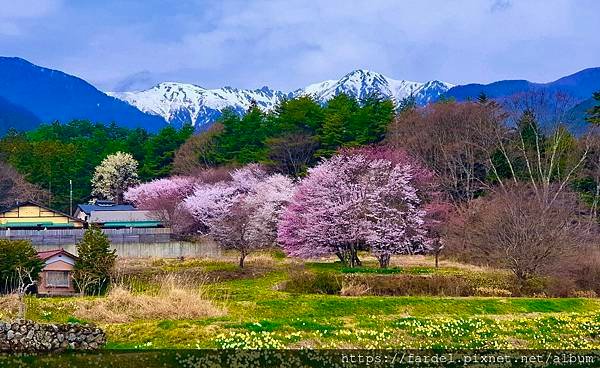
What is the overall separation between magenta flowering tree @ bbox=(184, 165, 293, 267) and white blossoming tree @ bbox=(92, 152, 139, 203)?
1941 cm

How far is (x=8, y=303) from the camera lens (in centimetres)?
2073

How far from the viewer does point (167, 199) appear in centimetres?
5725

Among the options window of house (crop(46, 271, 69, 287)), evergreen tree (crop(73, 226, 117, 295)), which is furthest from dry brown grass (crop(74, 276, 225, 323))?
window of house (crop(46, 271, 69, 287))

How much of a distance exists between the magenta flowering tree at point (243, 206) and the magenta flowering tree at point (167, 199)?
1.23 m

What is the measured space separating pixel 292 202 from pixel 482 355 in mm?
29081

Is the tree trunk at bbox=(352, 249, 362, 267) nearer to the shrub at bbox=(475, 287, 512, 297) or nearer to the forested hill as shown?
the shrub at bbox=(475, 287, 512, 297)

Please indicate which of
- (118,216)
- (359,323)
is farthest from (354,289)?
(118,216)

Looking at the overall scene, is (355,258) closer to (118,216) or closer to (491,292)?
(491,292)

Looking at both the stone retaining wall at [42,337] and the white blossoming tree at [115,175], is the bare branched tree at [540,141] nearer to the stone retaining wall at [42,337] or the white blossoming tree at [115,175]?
the stone retaining wall at [42,337]

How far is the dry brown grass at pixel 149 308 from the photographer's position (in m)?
18.5

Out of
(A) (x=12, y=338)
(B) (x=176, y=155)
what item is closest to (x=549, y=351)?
(A) (x=12, y=338)

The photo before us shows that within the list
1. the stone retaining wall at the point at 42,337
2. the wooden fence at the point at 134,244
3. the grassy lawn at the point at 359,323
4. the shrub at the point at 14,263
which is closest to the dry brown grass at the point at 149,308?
the grassy lawn at the point at 359,323

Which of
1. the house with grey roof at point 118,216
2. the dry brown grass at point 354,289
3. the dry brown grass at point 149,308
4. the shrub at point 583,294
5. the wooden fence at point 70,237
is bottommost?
the shrub at point 583,294

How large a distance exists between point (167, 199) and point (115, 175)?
18.0 metres
